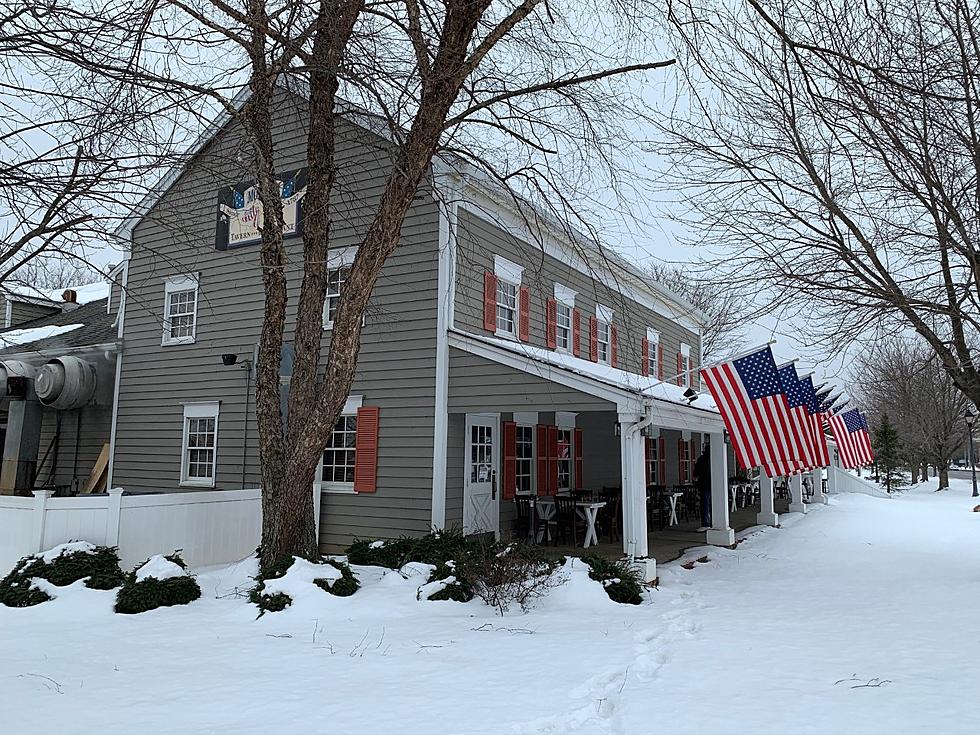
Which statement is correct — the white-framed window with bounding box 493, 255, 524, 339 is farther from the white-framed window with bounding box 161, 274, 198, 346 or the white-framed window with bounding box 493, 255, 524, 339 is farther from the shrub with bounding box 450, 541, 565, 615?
the white-framed window with bounding box 161, 274, 198, 346

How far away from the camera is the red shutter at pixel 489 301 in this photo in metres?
12.3

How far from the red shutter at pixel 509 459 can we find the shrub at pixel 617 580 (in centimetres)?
348

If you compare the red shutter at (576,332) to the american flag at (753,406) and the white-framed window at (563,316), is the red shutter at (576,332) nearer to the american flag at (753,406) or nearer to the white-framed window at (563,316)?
the white-framed window at (563,316)

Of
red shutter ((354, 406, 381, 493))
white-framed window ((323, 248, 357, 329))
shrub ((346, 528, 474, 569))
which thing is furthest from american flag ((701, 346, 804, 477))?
white-framed window ((323, 248, 357, 329))

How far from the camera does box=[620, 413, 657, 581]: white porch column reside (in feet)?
31.9

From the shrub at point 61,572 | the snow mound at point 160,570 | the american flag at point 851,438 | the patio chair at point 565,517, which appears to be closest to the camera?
the shrub at point 61,572

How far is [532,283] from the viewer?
13664 mm

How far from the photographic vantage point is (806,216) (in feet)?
35.6

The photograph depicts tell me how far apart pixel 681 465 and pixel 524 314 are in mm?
9460

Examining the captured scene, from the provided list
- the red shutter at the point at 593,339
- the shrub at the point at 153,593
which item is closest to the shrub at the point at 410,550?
the shrub at the point at 153,593

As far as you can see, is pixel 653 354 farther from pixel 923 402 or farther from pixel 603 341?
pixel 923 402

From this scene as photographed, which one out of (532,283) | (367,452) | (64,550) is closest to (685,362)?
(532,283)

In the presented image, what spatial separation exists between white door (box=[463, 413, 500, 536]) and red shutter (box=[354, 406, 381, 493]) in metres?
1.43

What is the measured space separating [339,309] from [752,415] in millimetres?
5471
